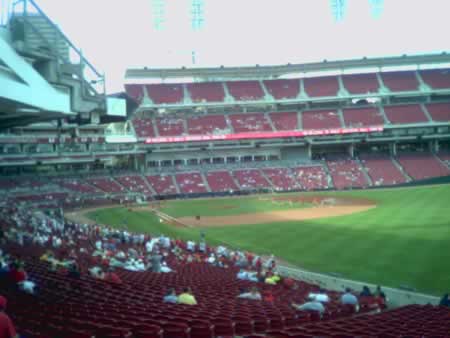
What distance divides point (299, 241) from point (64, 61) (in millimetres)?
18938

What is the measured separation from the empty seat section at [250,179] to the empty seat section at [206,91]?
13.4m

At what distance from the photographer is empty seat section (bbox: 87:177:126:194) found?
2165 inches

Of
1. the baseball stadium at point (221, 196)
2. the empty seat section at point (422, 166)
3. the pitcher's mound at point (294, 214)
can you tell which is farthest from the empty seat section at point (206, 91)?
the pitcher's mound at point (294, 214)

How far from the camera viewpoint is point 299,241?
26938mm

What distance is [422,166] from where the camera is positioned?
60062 mm

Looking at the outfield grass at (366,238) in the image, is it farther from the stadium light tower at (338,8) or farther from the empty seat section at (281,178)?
the stadium light tower at (338,8)

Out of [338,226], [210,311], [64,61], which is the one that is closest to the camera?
[210,311]

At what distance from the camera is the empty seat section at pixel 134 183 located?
185ft

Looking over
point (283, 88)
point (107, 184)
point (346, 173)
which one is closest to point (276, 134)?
point (283, 88)

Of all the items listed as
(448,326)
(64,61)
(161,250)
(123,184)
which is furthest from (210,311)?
(123,184)

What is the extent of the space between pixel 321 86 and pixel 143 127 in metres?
26.7

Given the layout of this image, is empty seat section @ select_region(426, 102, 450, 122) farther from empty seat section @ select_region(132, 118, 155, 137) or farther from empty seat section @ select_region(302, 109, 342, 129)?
empty seat section @ select_region(132, 118, 155, 137)

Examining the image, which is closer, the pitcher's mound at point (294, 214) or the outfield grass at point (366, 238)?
the outfield grass at point (366, 238)

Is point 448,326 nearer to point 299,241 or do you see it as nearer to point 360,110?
point 299,241
